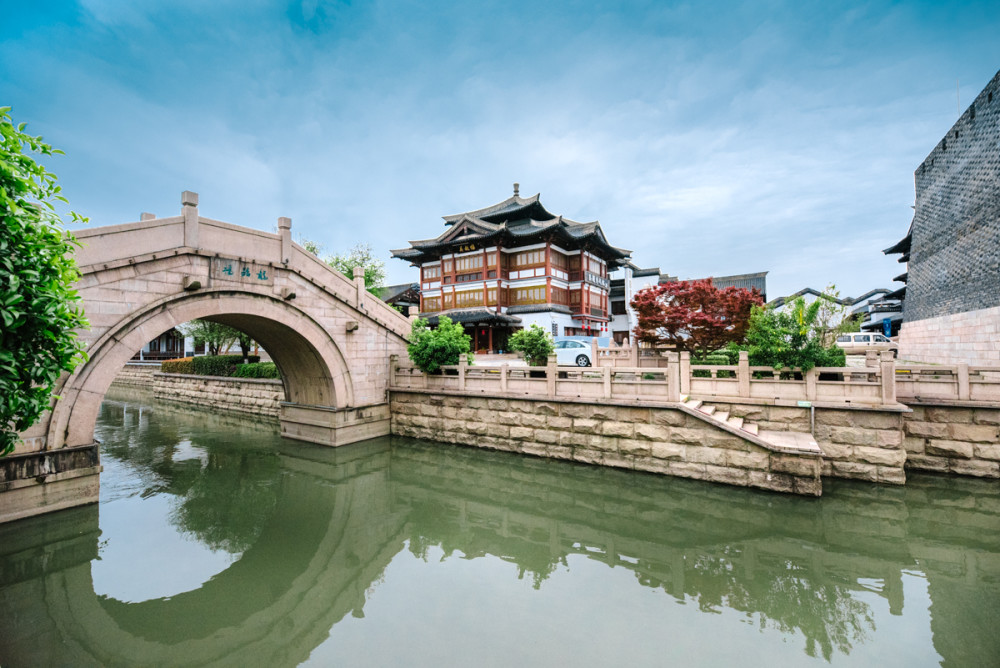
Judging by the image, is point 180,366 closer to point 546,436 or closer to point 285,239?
point 285,239

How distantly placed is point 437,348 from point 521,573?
7.33 metres

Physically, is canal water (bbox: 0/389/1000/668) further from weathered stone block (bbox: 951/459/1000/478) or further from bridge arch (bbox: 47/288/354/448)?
bridge arch (bbox: 47/288/354/448)

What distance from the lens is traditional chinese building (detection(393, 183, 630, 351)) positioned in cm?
2580

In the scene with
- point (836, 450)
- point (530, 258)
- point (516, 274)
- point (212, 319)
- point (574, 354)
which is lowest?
point (836, 450)

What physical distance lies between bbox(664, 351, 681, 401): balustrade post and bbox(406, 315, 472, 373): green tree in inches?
218

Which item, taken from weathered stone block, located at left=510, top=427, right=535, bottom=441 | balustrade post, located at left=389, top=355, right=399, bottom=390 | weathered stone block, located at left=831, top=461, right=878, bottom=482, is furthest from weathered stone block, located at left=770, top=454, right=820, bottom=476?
balustrade post, located at left=389, top=355, right=399, bottom=390

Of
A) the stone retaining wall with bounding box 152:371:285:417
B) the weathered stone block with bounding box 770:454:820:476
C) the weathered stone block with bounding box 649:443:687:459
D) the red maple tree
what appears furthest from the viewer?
the stone retaining wall with bounding box 152:371:285:417

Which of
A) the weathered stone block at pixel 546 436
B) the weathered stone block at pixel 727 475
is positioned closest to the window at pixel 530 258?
the weathered stone block at pixel 546 436

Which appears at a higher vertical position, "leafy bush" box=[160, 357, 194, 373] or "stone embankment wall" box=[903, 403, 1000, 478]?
"leafy bush" box=[160, 357, 194, 373]

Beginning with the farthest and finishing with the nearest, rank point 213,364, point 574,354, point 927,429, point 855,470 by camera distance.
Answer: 1. point 213,364
2. point 574,354
3. point 927,429
4. point 855,470

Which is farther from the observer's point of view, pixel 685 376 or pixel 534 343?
pixel 534 343

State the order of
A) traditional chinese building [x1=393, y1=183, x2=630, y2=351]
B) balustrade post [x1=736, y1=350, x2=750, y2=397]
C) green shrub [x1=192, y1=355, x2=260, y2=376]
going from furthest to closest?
traditional chinese building [x1=393, y1=183, x2=630, y2=351] < green shrub [x1=192, y1=355, x2=260, y2=376] < balustrade post [x1=736, y1=350, x2=750, y2=397]

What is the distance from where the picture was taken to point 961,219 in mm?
15281

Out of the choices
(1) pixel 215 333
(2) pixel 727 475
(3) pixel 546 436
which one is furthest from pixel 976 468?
(1) pixel 215 333
